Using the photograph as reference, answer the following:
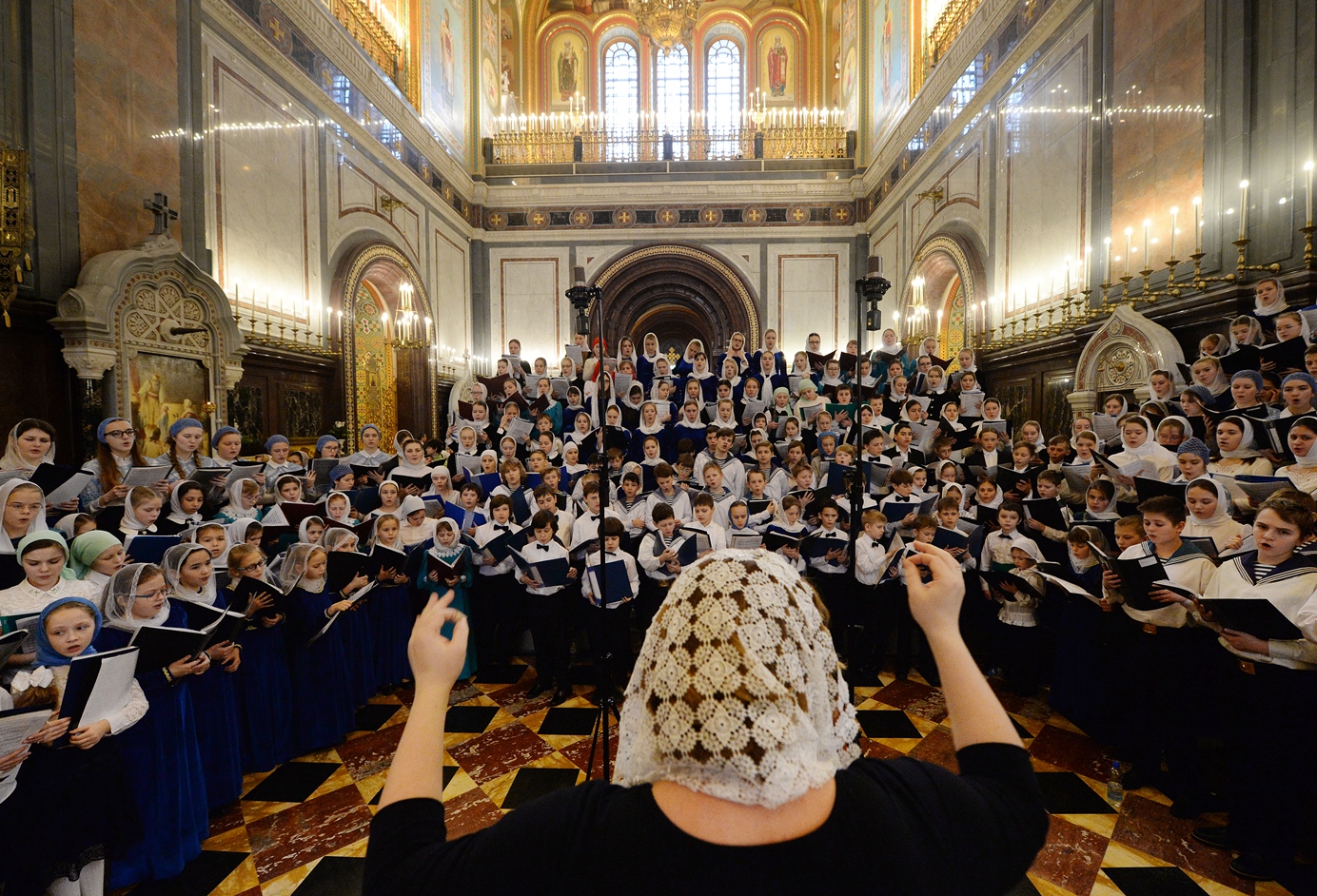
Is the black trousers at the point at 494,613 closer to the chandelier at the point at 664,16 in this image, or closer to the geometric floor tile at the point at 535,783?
the geometric floor tile at the point at 535,783

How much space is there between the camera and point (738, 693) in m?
0.84

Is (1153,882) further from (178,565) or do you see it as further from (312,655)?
(178,565)

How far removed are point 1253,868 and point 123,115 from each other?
8.69 meters

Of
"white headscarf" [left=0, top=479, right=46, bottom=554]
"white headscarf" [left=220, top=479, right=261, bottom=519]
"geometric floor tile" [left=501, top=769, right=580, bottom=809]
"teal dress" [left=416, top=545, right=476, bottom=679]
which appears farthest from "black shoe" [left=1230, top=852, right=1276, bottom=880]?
"white headscarf" [left=220, top=479, right=261, bottom=519]

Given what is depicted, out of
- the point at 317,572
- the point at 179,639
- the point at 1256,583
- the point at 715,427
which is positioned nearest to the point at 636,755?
the point at 179,639

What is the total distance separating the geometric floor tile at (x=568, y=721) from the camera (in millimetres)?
3756

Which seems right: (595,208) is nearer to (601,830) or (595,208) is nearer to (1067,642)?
(1067,642)

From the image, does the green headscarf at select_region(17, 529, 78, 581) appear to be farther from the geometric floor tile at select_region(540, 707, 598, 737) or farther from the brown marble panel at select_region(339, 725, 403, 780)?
the geometric floor tile at select_region(540, 707, 598, 737)

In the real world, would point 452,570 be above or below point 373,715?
above

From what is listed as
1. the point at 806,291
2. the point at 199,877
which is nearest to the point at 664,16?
the point at 806,291

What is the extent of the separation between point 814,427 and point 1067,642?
3389 mm

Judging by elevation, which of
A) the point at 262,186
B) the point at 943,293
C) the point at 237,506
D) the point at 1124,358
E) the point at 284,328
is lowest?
the point at 237,506

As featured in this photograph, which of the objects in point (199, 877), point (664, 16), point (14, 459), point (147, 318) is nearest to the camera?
point (199, 877)

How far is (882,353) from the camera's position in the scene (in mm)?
9062
